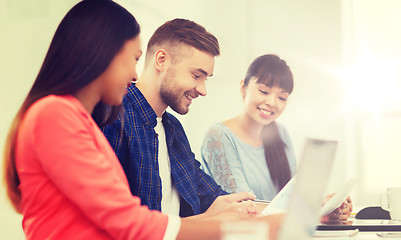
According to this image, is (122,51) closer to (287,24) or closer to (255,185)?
(255,185)

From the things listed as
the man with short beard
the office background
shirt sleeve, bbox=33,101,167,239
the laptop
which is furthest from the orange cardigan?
the office background

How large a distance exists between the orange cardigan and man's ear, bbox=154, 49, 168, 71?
989 mm

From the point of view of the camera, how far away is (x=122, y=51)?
34.6 inches

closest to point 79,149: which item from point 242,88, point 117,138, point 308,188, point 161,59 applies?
point 308,188

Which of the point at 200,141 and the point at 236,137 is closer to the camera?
the point at 236,137

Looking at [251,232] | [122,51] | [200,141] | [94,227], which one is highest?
[122,51]

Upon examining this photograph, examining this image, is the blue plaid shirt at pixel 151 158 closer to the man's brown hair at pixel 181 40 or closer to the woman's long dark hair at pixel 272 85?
the man's brown hair at pixel 181 40

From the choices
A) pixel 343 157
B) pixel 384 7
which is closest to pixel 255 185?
pixel 343 157

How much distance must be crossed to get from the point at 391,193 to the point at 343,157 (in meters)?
0.87

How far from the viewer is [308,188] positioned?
1.83 feet

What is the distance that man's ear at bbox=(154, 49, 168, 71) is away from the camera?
5.78 feet

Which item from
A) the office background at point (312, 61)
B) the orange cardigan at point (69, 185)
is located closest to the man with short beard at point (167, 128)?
the orange cardigan at point (69, 185)

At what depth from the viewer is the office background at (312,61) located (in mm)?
2312

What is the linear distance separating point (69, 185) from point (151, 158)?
701mm
